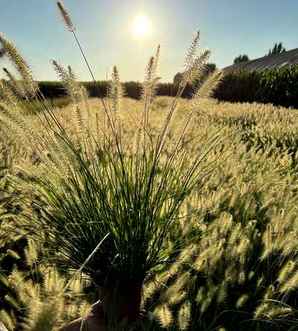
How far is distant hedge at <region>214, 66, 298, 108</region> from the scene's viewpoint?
51.7 feet

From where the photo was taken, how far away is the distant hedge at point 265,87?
15748mm

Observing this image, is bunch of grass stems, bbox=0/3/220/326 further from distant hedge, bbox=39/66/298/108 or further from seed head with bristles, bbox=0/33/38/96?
distant hedge, bbox=39/66/298/108

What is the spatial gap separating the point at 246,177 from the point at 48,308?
2.29 meters

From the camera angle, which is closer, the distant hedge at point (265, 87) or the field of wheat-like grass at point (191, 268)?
the field of wheat-like grass at point (191, 268)

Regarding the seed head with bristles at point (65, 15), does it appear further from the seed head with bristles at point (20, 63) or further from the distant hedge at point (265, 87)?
the distant hedge at point (265, 87)

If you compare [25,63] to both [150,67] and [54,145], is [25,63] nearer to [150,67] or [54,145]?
[54,145]

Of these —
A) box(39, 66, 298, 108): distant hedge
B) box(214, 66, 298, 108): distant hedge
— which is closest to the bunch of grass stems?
box(39, 66, 298, 108): distant hedge

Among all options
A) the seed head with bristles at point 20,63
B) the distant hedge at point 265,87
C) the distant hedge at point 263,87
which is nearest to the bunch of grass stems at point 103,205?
the seed head with bristles at point 20,63

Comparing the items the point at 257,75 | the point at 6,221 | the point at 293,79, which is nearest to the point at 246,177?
the point at 6,221

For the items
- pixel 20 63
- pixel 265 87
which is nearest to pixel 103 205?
pixel 20 63

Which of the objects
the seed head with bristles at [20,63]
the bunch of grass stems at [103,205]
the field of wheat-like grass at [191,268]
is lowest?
the field of wheat-like grass at [191,268]

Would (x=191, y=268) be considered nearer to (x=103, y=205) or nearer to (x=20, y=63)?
(x=103, y=205)

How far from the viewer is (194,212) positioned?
1.90 metres

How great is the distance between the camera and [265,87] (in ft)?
54.9
